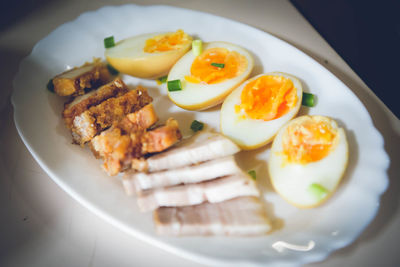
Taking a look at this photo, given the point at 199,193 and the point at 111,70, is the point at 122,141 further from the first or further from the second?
the point at 111,70

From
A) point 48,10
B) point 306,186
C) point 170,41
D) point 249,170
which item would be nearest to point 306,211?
point 306,186

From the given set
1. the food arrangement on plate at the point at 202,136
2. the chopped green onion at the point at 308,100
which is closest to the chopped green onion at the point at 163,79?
the food arrangement on plate at the point at 202,136

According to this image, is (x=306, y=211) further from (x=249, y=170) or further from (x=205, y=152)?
(x=205, y=152)

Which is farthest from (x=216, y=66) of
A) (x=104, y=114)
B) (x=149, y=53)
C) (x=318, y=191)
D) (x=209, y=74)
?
(x=318, y=191)

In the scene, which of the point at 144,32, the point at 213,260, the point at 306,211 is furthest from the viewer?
the point at 144,32

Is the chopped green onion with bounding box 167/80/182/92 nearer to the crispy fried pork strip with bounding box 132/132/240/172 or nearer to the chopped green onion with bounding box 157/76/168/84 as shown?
the chopped green onion with bounding box 157/76/168/84
